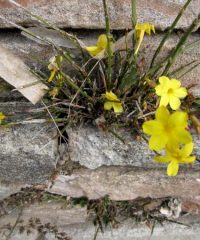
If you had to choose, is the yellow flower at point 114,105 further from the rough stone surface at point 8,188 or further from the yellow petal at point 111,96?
the rough stone surface at point 8,188

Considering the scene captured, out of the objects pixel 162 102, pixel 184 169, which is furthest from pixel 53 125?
pixel 184 169

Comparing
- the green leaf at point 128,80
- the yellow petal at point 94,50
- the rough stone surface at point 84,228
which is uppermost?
the yellow petal at point 94,50

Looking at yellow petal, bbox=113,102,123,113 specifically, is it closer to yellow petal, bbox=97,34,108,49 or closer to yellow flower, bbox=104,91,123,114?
yellow flower, bbox=104,91,123,114

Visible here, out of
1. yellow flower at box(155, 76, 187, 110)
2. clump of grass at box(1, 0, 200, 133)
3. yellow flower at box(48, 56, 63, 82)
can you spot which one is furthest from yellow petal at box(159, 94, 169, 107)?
yellow flower at box(48, 56, 63, 82)

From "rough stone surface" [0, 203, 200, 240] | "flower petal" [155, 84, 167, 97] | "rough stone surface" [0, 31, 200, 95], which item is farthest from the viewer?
"rough stone surface" [0, 203, 200, 240]

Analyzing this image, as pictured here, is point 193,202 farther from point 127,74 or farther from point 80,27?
point 80,27

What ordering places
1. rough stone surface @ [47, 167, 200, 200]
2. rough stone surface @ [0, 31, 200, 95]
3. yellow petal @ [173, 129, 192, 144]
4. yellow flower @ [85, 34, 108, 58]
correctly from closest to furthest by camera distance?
yellow petal @ [173, 129, 192, 144]
yellow flower @ [85, 34, 108, 58]
rough stone surface @ [0, 31, 200, 95]
rough stone surface @ [47, 167, 200, 200]

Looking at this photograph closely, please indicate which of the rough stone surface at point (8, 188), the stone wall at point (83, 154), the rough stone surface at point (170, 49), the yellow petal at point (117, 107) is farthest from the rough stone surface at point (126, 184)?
the rough stone surface at point (170, 49)
